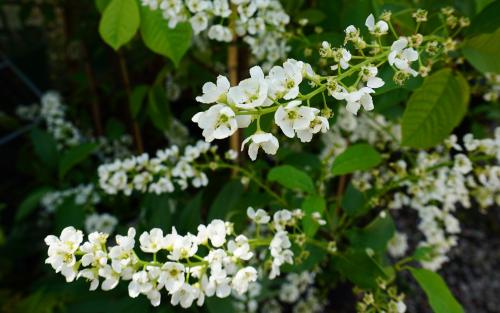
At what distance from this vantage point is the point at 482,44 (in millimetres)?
900

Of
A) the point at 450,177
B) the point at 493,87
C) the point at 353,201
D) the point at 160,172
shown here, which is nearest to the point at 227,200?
the point at 160,172

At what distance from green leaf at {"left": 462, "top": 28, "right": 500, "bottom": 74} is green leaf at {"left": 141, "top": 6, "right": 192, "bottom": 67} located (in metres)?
0.55

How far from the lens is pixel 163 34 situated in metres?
0.98

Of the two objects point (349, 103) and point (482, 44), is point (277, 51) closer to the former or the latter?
point (482, 44)

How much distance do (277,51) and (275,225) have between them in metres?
0.51

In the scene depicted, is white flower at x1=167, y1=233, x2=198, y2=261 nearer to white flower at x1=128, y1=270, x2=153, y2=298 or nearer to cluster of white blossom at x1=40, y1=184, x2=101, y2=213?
white flower at x1=128, y1=270, x2=153, y2=298

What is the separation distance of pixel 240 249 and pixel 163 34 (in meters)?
0.51

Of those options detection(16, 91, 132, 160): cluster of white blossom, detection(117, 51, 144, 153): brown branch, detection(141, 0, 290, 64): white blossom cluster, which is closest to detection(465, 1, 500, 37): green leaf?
detection(141, 0, 290, 64): white blossom cluster

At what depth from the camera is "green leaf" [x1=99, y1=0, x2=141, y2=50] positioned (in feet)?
3.06

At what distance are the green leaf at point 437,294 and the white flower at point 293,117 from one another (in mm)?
516

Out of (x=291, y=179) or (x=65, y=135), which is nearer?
(x=291, y=179)

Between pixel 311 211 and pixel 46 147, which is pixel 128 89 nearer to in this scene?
pixel 46 147

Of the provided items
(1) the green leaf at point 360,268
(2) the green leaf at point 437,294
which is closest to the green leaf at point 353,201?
(1) the green leaf at point 360,268

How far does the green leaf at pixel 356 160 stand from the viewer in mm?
1005
